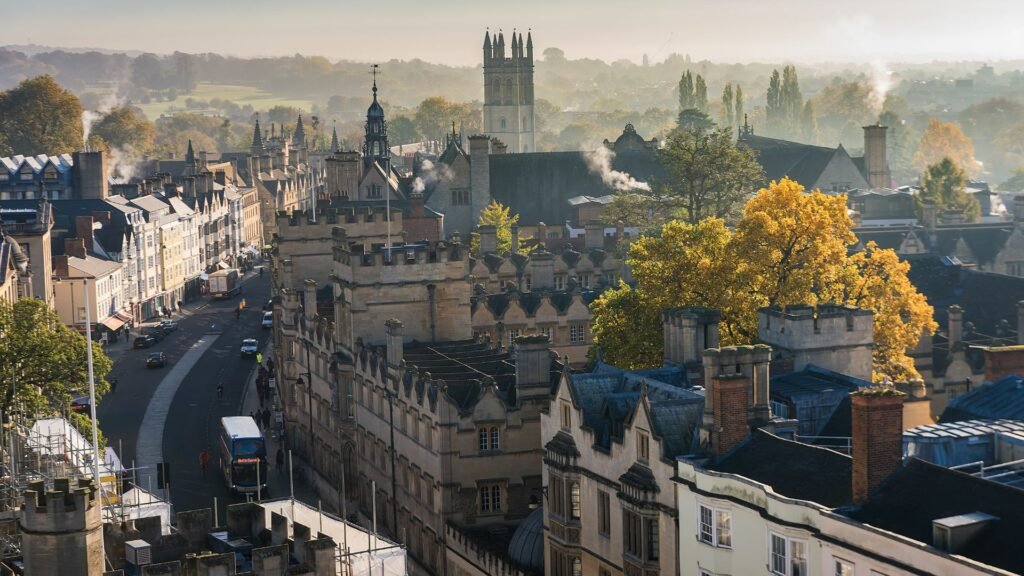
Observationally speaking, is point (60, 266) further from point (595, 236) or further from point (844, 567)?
point (844, 567)

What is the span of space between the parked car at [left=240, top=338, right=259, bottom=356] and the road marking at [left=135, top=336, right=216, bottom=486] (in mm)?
2977

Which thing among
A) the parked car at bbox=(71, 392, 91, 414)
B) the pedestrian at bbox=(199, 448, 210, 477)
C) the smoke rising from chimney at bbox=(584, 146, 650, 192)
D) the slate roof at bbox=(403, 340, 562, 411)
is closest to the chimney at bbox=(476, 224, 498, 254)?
the parked car at bbox=(71, 392, 91, 414)

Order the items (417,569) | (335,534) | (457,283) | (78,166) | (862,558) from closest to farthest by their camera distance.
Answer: (862,558) → (335,534) → (417,569) → (457,283) → (78,166)

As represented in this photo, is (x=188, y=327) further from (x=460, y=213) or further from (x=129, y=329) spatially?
(x=460, y=213)

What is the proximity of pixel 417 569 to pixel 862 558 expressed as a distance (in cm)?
3084

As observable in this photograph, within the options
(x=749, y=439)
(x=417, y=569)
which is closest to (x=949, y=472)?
(x=749, y=439)

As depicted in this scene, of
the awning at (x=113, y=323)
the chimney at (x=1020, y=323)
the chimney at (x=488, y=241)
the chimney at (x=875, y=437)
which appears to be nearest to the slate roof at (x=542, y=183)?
the awning at (x=113, y=323)

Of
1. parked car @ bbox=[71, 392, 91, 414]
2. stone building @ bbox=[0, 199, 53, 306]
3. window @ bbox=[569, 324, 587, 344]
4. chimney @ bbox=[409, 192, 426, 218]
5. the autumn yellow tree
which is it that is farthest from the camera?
chimney @ bbox=[409, 192, 426, 218]

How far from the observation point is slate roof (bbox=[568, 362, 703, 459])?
5172cm

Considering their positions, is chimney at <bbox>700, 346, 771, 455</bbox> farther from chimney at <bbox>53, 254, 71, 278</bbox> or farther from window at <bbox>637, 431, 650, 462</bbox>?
chimney at <bbox>53, 254, 71, 278</bbox>

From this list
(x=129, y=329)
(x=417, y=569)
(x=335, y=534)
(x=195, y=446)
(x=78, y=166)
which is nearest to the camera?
(x=335, y=534)

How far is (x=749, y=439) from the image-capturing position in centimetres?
4981

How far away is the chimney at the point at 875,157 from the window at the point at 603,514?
112 meters

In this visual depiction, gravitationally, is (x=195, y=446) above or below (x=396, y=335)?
below
